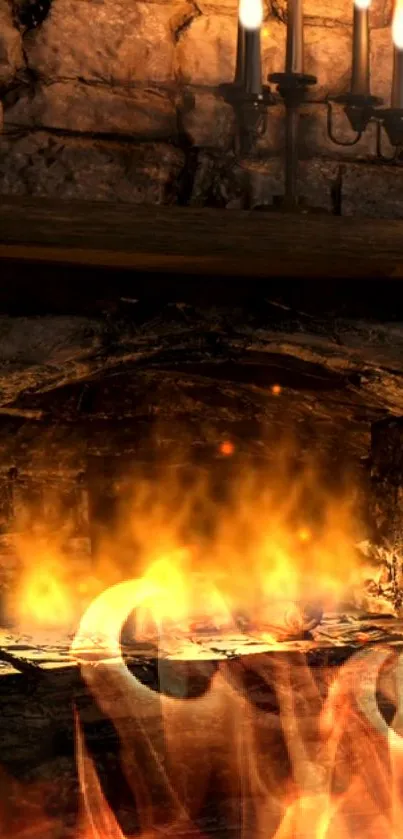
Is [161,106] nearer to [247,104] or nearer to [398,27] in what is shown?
[247,104]

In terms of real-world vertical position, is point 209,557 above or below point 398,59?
below

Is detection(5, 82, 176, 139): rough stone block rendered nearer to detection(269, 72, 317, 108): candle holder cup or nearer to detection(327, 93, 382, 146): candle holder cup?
detection(269, 72, 317, 108): candle holder cup

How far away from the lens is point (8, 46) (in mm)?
2377

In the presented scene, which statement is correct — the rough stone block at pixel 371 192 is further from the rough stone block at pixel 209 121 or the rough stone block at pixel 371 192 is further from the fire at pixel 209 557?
the fire at pixel 209 557

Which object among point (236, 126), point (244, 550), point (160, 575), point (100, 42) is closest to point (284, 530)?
point (244, 550)

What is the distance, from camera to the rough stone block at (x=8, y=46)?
2.37 m

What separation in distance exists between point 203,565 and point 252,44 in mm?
1751

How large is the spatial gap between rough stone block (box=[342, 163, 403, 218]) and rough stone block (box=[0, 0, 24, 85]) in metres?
0.77

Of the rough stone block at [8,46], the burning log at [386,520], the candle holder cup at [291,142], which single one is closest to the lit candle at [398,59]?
the candle holder cup at [291,142]

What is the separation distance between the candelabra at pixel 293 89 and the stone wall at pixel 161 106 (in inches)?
3.4

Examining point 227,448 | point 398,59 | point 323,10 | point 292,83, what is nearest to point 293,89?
point 292,83

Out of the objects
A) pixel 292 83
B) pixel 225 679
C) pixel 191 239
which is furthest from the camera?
pixel 225 679

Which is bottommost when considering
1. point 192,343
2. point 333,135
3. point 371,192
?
point 192,343

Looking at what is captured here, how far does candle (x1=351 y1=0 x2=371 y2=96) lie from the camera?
93.8 inches
